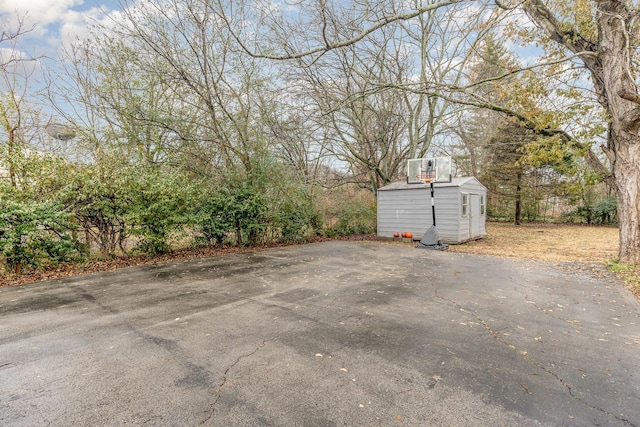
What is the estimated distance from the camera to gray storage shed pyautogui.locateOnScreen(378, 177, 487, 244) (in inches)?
383

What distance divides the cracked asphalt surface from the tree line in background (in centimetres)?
212

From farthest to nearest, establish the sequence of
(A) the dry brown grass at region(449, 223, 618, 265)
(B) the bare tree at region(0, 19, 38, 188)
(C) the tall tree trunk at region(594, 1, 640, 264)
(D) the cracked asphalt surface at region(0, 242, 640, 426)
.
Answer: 1. (A) the dry brown grass at region(449, 223, 618, 265)
2. (B) the bare tree at region(0, 19, 38, 188)
3. (C) the tall tree trunk at region(594, 1, 640, 264)
4. (D) the cracked asphalt surface at region(0, 242, 640, 426)

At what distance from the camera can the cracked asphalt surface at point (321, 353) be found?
185 cm

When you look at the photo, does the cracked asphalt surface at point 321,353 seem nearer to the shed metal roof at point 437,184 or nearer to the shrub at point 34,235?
the shrub at point 34,235

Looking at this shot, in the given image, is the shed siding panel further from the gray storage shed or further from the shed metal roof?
the shed metal roof

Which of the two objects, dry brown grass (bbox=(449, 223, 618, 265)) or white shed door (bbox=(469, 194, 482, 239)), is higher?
white shed door (bbox=(469, 194, 482, 239))

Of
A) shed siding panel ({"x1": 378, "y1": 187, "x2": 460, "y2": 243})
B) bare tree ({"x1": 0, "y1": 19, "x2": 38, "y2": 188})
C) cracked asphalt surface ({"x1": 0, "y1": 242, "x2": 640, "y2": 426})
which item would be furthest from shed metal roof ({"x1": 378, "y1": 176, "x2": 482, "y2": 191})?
bare tree ({"x1": 0, "y1": 19, "x2": 38, "y2": 188})

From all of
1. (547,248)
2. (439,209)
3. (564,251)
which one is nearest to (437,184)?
(439,209)

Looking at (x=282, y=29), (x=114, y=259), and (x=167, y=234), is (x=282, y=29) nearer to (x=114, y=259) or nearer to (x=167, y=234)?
(x=167, y=234)

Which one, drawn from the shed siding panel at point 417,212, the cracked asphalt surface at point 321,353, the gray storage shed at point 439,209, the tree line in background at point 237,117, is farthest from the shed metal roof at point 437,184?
the cracked asphalt surface at point 321,353

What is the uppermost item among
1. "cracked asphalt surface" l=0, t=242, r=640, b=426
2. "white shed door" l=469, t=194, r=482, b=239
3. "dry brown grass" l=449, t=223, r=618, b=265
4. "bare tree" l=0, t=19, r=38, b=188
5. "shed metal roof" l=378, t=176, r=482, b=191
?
"bare tree" l=0, t=19, r=38, b=188

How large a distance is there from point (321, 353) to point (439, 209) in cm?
849

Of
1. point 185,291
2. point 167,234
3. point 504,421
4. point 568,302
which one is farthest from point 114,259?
point 568,302

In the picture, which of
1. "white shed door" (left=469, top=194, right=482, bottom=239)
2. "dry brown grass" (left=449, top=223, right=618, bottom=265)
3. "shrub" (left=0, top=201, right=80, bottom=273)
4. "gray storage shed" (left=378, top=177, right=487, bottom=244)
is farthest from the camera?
"white shed door" (left=469, top=194, right=482, bottom=239)
